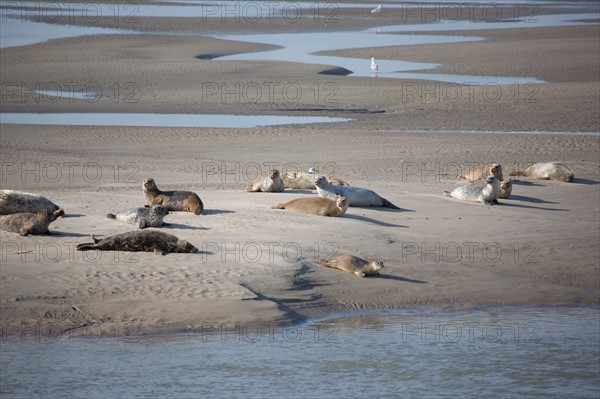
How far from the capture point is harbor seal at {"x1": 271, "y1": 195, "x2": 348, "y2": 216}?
410 inches

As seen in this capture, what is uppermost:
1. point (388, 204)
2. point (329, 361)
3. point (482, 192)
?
point (482, 192)

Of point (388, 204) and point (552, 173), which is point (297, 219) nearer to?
point (388, 204)

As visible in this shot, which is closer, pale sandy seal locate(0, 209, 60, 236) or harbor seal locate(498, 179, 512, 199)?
pale sandy seal locate(0, 209, 60, 236)

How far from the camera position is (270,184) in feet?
38.5

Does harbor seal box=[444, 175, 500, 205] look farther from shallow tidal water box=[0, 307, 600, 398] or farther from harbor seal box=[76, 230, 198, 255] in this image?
harbor seal box=[76, 230, 198, 255]

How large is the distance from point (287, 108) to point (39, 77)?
8434 millimetres

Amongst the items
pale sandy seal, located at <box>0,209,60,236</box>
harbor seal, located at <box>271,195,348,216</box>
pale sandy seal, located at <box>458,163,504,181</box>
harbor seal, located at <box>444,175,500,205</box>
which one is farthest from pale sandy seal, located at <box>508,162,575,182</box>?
pale sandy seal, located at <box>0,209,60,236</box>

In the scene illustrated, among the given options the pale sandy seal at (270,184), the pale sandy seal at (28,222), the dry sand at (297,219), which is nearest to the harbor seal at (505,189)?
the dry sand at (297,219)

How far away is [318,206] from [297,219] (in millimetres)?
339

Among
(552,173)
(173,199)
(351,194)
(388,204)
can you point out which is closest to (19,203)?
(173,199)

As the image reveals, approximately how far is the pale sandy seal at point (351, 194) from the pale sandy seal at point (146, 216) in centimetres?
208

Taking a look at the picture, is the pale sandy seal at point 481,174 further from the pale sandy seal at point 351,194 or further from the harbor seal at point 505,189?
Answer: the pale sandy seal at point 351,194

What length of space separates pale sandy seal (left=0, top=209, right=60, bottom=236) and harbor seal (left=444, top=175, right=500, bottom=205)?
5115mm

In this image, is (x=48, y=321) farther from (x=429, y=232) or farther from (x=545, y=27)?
(x=545, y=27)
